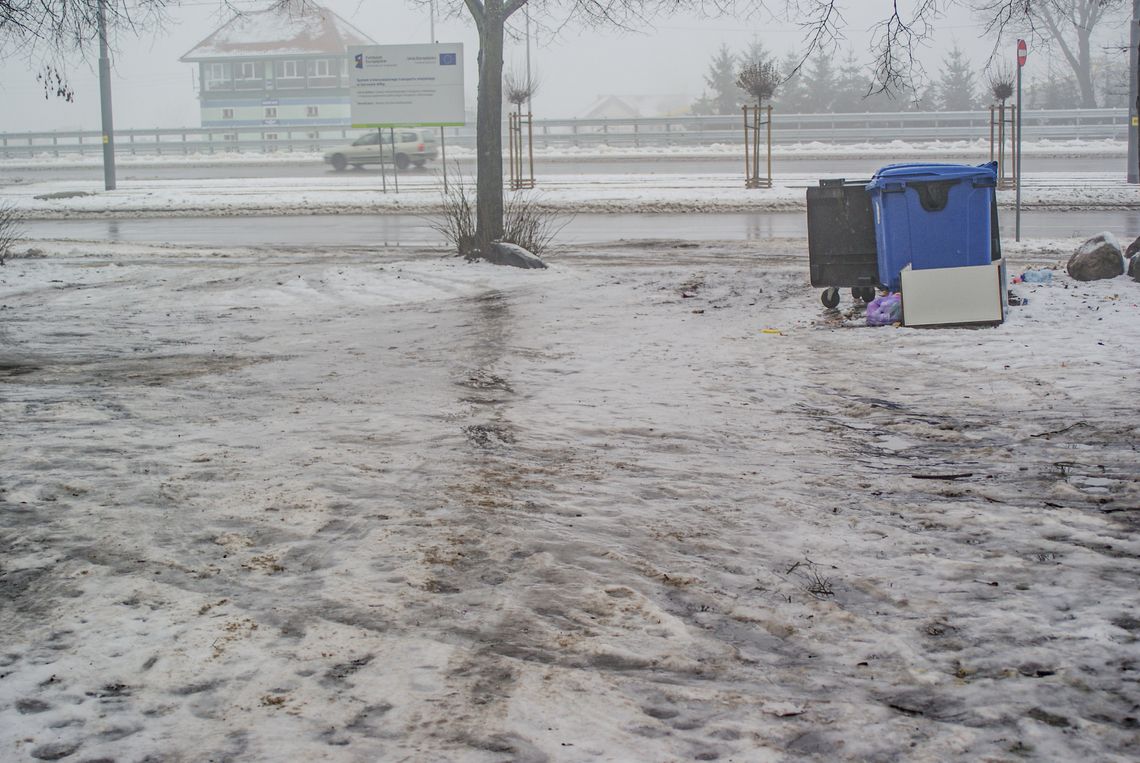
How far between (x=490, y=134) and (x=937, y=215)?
19.5ft

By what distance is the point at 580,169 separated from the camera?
34719mm

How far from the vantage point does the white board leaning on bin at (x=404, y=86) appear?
24.7 metres

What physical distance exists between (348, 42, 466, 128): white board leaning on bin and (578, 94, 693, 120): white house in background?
78.9m

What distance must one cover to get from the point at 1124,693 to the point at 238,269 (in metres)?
11.3

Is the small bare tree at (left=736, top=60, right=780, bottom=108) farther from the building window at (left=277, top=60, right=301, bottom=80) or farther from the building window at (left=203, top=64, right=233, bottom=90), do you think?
the building window at (left=203, top=64, right=233, bottom=90)

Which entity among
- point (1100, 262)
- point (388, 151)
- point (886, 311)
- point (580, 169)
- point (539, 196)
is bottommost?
point (886, 311)

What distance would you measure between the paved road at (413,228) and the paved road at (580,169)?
8.43m

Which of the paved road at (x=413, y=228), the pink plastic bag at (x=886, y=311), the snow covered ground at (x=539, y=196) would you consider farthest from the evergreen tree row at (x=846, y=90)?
the pink plastic bag at (x=886, y=311)

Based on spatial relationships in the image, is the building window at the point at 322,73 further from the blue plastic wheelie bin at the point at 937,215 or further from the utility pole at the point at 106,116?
the blue plastic wheelie bin at the point at 937,215

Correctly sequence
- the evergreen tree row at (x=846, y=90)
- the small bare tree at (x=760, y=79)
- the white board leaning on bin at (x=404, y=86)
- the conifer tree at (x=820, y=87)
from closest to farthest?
1. the white board leaning on bin at (x=404, y=86)
2. the small bare tree at (x=760, y=79)
3. the evergreen tree row at (x=846, y=90)
4. the conifer tree at (x=820, y=87)

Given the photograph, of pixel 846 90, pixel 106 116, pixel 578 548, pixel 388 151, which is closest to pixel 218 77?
pixel 388 151

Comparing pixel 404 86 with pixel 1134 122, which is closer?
pixel 1134 122

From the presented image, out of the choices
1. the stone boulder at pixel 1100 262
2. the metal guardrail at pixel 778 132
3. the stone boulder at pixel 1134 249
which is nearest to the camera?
the stone boulder at pixel 1100 262

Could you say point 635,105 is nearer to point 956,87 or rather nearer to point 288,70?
point 288,70
